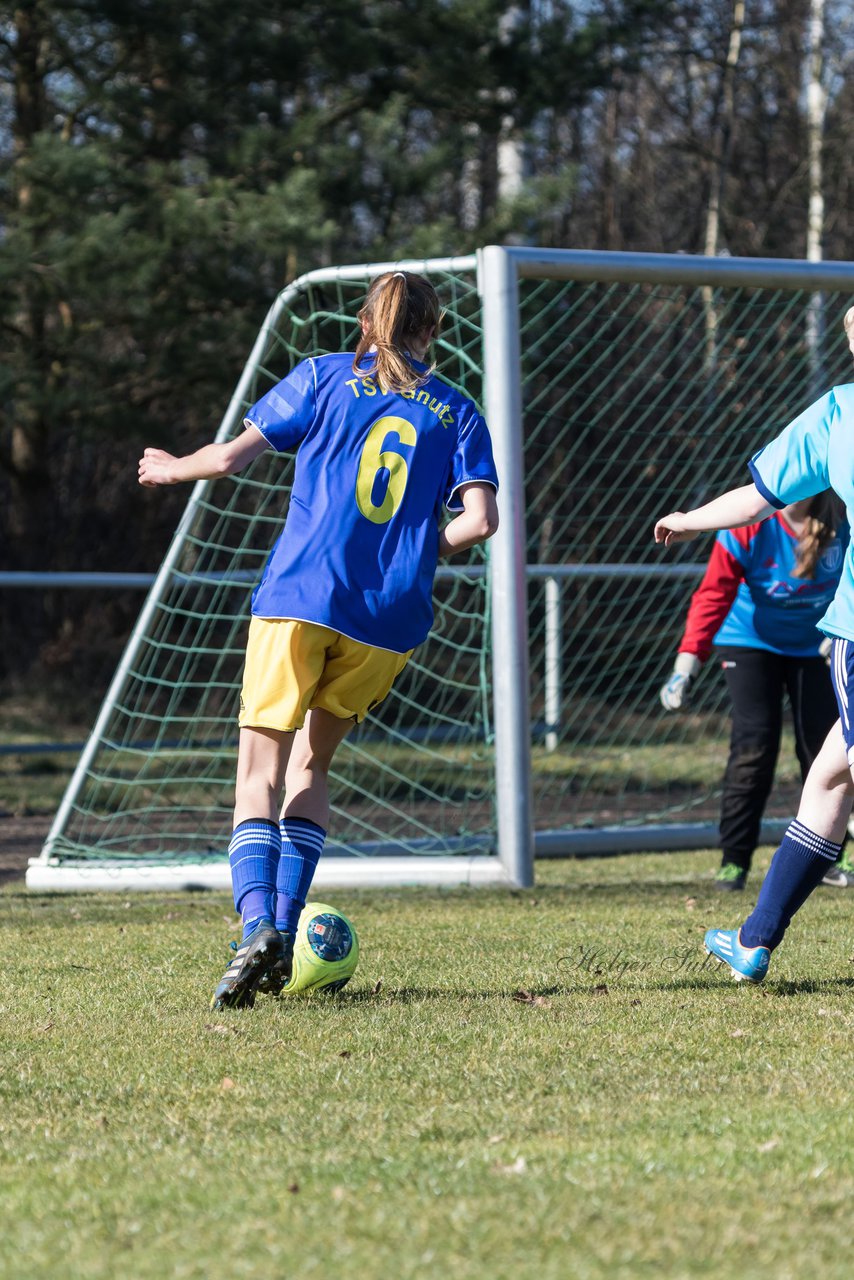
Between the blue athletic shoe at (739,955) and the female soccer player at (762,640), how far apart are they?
198 cm

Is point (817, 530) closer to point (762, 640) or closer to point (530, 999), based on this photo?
point (762, 640)

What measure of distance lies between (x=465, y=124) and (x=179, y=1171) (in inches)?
506

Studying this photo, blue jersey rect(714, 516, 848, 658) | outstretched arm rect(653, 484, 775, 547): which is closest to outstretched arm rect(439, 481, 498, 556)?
outstretched arm rect(653, 484, 775, 547)

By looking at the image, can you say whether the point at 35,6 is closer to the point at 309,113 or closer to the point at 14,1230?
the point at 309,113

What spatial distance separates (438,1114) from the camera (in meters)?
2.94

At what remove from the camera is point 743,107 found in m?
24.4

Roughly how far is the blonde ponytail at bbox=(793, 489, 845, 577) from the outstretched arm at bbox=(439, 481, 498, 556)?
2226mm

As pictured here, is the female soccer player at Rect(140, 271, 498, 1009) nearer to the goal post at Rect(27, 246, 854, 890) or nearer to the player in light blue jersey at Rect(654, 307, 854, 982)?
the player in light blue jersey at Rect(654, 307, 854, 982)

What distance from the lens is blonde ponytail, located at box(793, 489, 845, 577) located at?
598cm

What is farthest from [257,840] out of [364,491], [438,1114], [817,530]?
[817,530]

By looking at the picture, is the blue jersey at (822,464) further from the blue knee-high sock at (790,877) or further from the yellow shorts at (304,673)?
the yellow shorts at (304,673)

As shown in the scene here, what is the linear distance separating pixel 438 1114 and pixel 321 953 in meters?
1.20

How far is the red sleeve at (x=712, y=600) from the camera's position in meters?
6.10

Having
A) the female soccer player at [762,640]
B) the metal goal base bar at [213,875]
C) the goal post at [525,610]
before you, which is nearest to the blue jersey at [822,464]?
the female soccer player at [762,640]
